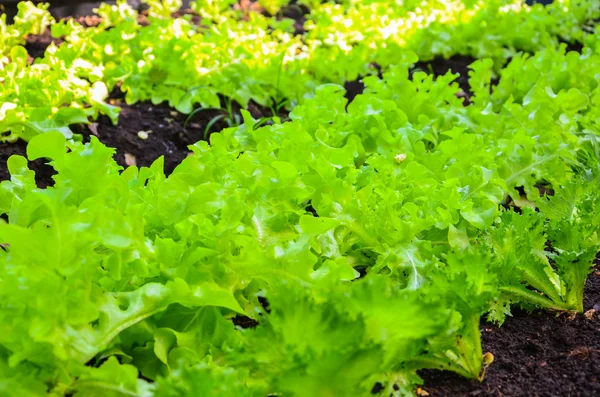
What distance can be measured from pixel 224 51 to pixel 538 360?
2.68 metres

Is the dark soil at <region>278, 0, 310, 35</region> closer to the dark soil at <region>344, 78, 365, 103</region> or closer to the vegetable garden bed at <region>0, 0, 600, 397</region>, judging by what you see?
the dark soil at <region>344, 78, 365, 103</region>

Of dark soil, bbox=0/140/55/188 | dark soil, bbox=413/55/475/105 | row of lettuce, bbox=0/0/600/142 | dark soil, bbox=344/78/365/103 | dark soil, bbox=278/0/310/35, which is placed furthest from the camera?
dark soil, bbox=278/0/310/35

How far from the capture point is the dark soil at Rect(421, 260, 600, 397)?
152cm

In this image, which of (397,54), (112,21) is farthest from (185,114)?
(397,54)

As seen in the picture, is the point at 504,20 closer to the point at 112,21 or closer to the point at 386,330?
the point at 112,21

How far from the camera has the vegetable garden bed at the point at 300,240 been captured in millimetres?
1275

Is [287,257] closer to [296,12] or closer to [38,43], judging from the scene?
[38,43]

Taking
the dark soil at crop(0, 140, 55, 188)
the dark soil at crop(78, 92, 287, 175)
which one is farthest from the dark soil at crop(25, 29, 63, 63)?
the dark soil at crop(0, 140, 55, 188)

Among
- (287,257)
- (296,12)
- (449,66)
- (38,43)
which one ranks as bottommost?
(296,12)

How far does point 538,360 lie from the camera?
1.64 metres

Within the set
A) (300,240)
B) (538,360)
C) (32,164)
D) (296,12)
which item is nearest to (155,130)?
(32,164)

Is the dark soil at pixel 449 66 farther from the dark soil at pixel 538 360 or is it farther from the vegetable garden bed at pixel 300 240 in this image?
the dark soil at pixel 538 360

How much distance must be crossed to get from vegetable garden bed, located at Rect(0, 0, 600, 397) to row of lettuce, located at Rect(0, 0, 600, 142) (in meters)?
0.03

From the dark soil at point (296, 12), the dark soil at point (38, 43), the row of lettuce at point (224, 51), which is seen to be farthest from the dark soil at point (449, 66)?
the dark soil at point (38, 43)
